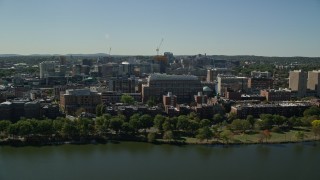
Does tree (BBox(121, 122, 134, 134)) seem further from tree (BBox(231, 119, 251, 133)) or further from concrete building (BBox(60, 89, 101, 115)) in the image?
concrete building (BBox(60, 89, 101, 115))

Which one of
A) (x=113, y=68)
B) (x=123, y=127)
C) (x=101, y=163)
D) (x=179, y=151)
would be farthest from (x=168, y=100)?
(x=113, y=68)

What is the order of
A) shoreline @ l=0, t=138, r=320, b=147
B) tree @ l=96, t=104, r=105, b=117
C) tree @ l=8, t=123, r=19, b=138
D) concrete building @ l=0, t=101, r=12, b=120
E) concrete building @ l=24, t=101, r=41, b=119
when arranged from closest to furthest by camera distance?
1. shoreline @ l=0, t=138, r=320, b=147
2. tree @ l=8, t=123, r=19, b=138
3. concrete building @ l=0, t=101, r=12, b=120
4. concrete building @ l=24, t=101, r=41, b=119
5. tree @ l=96, t=104, r=105, b=117

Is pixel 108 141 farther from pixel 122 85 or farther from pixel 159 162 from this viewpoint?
pixel 122 85

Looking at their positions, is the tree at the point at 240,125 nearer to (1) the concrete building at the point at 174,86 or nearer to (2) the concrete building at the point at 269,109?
(2) the concrete building at the point at 269,109

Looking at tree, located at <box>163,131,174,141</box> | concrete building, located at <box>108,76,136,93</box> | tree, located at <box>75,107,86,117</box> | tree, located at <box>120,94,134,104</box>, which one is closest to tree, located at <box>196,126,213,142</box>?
tree, located at <box>163,131,174,141</box>

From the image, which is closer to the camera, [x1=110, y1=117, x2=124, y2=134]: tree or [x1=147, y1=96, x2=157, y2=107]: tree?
[x1=110, y1=117, x2=124, y2=134]: tree

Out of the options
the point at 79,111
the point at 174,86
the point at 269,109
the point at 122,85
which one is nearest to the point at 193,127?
the point at 269,109

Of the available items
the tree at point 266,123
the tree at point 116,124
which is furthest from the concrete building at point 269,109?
the tree at point 116,124
